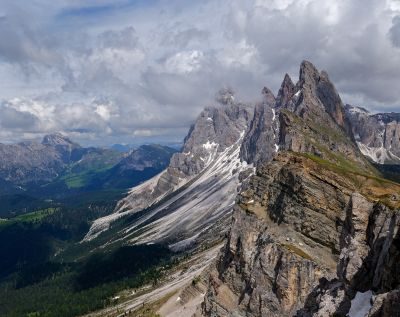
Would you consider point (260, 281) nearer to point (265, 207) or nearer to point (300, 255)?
point (300, 255)

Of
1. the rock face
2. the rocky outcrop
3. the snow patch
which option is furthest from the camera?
the rocky outcrop

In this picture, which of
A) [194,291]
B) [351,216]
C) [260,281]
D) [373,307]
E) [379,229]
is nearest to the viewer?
[373,307]

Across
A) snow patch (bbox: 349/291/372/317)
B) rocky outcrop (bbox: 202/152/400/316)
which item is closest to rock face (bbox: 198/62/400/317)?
rocky outcrop (bbox: 202/152/400/316)

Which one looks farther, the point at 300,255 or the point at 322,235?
the point at 322,235

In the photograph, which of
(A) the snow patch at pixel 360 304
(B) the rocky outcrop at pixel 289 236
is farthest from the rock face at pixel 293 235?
(A) the snow patch at pixel 360 304

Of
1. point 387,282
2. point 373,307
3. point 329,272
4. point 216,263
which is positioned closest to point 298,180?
point 329,272

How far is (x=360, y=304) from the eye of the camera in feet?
192

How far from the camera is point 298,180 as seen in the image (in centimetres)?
11169

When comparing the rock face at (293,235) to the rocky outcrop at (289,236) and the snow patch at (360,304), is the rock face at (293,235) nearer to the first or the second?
the rocky outcrop at (289,236)

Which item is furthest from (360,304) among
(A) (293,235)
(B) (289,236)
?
(A) (293,235)

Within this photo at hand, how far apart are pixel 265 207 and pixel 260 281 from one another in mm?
22877

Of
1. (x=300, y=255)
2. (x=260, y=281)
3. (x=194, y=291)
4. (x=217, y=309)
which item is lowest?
(x=194, y=291)

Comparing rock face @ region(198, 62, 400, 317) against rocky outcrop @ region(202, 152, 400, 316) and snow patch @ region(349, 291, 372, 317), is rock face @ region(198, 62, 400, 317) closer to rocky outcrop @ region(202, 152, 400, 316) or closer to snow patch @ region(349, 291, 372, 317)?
rocky outcrop @ region(202, 152, 400, 316)

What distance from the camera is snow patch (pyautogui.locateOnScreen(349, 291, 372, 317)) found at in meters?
55.7
